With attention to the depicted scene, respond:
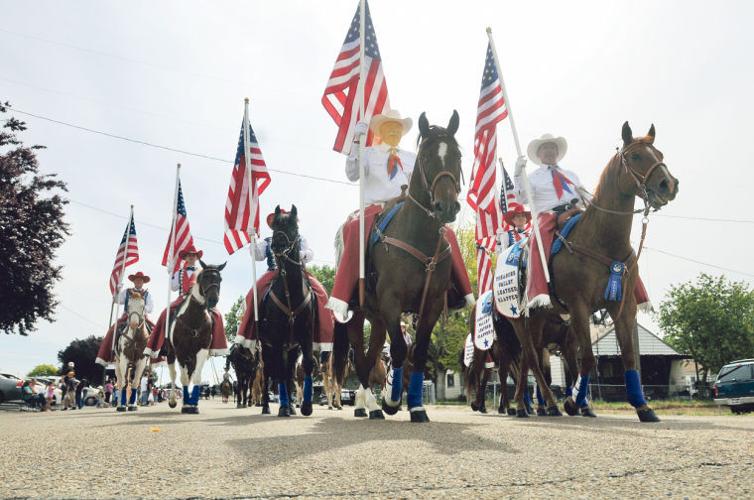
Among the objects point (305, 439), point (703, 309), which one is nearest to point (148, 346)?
point (305, 439)

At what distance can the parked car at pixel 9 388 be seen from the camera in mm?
28844

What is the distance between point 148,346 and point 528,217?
993cm

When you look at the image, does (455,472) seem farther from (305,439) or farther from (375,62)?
(375,62)

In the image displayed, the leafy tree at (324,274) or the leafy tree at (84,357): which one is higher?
the leafy tree at (324,274)

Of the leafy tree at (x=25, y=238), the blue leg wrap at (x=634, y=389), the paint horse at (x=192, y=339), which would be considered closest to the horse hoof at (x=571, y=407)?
the blue leg wrap at (x=634, y=389)

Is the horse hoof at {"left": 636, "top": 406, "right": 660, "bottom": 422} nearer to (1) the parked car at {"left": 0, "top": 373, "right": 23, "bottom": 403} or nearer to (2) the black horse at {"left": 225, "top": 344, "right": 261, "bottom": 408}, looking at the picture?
(2) the black horse at {"left": 225, "top": 344, "right": 261, "bottom": 408}

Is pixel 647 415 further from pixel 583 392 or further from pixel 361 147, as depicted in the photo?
pixel 361 147

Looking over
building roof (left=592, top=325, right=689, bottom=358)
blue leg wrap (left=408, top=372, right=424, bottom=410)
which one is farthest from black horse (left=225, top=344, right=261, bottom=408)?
building roof (left=592, top=325, right=689, bottom=358)

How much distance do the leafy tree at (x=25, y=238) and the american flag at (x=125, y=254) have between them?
757 cm

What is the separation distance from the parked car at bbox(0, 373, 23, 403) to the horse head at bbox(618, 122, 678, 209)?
98.6ft

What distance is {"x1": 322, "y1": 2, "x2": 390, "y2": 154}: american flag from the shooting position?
30.2 ft

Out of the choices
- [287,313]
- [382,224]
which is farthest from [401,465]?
[287,313]

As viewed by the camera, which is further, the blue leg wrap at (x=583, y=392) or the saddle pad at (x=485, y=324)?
the saddle pad at (x=485, y=324)

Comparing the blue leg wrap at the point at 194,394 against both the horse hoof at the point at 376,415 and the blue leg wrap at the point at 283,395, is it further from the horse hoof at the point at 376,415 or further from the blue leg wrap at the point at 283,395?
the horse hoof at the point at 376,415
